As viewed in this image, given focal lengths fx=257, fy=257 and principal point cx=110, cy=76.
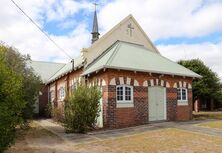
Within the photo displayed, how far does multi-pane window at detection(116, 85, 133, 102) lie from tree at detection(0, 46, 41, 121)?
4.81 metres

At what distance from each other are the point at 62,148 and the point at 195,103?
24.8 metres

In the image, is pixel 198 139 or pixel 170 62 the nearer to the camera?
pixel 198 139

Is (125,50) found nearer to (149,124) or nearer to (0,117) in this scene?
(149,124)

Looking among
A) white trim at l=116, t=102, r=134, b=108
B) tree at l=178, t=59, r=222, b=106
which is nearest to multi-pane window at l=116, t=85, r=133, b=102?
white trim at l=116, t=102, r=134, b=108

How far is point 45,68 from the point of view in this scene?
1364 inches

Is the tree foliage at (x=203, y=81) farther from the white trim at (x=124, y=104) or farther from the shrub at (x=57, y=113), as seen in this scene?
the shrub at (x=57, y=113)

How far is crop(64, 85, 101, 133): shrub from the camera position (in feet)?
44.3

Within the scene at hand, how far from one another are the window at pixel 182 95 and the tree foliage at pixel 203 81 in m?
8.93

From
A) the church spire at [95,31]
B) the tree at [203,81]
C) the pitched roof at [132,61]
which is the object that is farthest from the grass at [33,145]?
the tree at [203,81]

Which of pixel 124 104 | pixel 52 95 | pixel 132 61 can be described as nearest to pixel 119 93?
pixel 124 104

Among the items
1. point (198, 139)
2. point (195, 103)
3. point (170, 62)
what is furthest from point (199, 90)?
point (198, 139)

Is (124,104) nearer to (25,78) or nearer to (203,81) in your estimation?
(25,78)

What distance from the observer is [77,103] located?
13492mm

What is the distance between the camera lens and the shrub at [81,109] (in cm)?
1349
